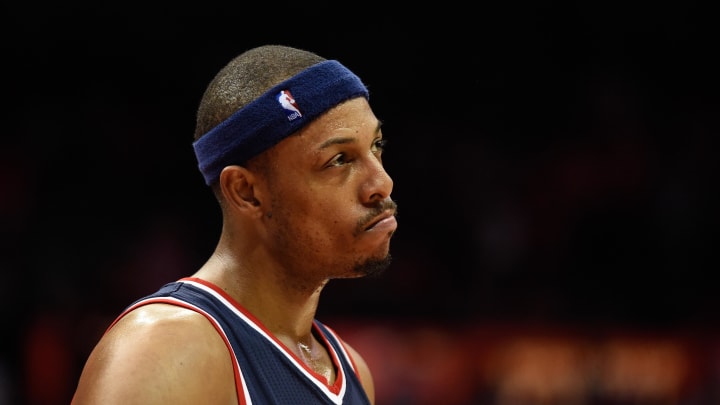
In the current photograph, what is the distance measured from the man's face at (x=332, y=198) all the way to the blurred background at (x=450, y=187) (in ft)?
12.9

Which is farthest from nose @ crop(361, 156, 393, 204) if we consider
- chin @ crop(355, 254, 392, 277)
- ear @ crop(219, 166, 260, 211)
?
ear @ crop(219, 166, 260, 211)

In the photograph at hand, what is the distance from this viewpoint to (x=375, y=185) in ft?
8.60

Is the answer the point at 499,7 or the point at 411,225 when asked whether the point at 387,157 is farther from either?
the point at 499,7

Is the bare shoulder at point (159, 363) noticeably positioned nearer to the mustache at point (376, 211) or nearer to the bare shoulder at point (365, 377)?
the mustache at point (376, 211)

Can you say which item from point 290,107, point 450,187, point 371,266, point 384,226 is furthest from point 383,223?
point 450,187

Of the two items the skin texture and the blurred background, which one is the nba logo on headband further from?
the blurred background

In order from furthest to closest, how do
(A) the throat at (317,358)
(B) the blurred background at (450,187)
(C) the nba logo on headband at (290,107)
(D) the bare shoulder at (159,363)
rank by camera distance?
(B) the blurred background at (450,187) → (A) the throat at (317,358) → (C) the nba logo on headband at (290,107) → (D) the bare shoulder at (159,363)

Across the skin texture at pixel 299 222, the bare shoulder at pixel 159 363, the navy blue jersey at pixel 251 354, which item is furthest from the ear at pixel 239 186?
the bare shoulder at pixel 159 363

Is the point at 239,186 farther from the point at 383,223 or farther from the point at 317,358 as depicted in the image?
the point at 317,358

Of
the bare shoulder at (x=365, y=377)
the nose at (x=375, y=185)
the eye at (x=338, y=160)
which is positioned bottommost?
the bare shoulder at (x=365, y=377)

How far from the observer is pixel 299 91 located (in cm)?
263

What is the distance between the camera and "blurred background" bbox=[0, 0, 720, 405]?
21.6 ft

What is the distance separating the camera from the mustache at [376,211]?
8.59 ft

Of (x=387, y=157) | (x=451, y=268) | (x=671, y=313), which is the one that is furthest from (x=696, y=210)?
(x=387, y=157)
